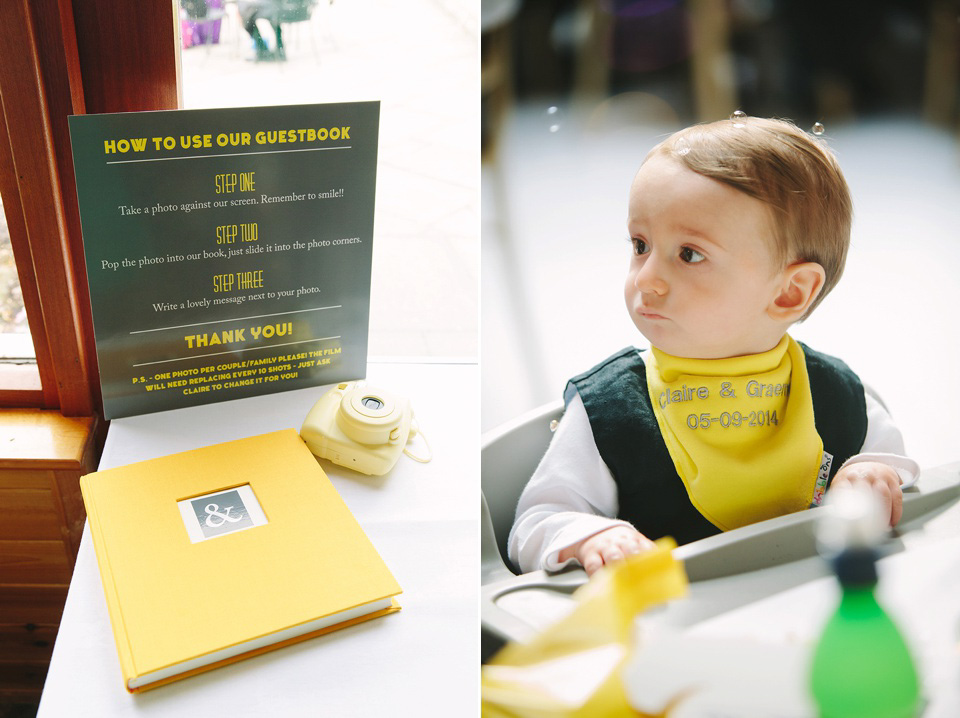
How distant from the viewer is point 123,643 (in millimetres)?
647

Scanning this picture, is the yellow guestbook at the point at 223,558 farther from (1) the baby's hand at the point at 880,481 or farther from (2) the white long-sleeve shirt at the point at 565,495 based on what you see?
(1) the baby's hand at the point at 880,481

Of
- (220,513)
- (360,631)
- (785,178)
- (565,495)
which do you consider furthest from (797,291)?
(220,513)

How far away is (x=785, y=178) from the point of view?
0.49 m

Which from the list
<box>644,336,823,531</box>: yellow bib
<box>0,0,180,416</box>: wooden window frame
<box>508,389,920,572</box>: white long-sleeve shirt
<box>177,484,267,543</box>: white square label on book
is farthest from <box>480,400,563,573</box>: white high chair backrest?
<box>0,0,180,416</box>: wooden window frame

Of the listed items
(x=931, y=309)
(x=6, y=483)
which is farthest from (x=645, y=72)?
(x=6, y=483)

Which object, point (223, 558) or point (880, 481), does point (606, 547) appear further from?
point (223, 558)

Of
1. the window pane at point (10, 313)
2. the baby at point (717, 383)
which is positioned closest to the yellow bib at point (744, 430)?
the baby at point (717, 383)

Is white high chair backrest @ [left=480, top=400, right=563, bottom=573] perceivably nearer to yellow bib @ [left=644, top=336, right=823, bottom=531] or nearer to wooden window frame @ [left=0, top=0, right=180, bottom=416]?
yellow bib @ [left=644, top=336, right=823, bottom=531]

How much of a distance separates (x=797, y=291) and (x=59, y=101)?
0.85 m

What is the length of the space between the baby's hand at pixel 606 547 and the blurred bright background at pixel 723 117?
139mm

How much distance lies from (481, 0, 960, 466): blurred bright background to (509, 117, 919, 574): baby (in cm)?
2

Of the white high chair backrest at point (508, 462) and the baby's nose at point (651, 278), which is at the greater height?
the baby's nose at point (651, 278)

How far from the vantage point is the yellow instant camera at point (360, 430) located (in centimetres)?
89

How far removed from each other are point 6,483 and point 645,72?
3.30 ft
